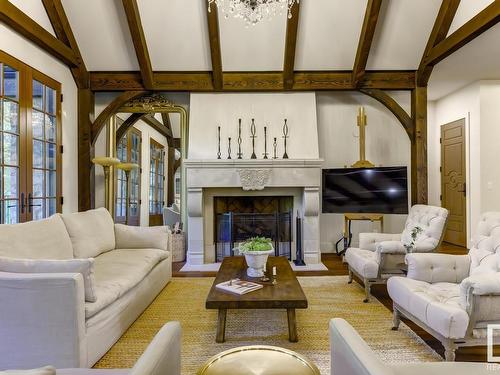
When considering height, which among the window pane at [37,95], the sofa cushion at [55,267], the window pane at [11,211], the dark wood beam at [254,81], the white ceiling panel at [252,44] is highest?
the white ceiling panel at [252,44]

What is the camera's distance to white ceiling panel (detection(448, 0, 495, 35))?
3.57 metres

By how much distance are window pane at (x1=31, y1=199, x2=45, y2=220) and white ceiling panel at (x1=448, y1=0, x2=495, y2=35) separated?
557cm

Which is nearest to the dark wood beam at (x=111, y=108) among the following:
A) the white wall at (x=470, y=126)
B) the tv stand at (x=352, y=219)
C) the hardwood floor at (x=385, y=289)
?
the hardwood floor at (x=385, y=289)

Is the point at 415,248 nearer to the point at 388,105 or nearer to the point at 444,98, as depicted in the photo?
the point at 388,105

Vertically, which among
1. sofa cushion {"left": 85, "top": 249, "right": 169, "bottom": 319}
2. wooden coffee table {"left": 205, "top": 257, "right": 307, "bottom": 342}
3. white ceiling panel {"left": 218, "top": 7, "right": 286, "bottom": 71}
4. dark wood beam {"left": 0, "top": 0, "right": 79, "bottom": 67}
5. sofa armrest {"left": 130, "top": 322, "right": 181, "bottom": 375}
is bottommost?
wooden coffee table {"left": 205, "top": 257, "right": 307, "bottom": 342}

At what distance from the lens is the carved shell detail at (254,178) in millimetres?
4797

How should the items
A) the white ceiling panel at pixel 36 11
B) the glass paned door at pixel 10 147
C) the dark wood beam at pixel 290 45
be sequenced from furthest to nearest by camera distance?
the dark wood beam at pixel 290 45, the white ceiling panel at pixel 36 11, the glass paned door at pixel 10 147

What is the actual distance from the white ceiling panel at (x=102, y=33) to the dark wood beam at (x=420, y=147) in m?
4.26

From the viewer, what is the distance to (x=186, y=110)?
5.32 meters

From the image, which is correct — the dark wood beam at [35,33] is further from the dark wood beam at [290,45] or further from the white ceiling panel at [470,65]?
the white ceiling panel at [470,65]

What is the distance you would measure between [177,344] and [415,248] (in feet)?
8.87

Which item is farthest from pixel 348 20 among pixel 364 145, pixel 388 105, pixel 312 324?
pixel 312 324

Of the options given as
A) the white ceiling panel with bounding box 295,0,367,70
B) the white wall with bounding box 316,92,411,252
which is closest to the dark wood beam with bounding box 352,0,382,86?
the white ceiling panel with bounding box 295,0,367,70

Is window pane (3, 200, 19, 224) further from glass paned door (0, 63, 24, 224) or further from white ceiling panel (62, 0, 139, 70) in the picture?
white ceiling panel (62, 0, 139, 70)
